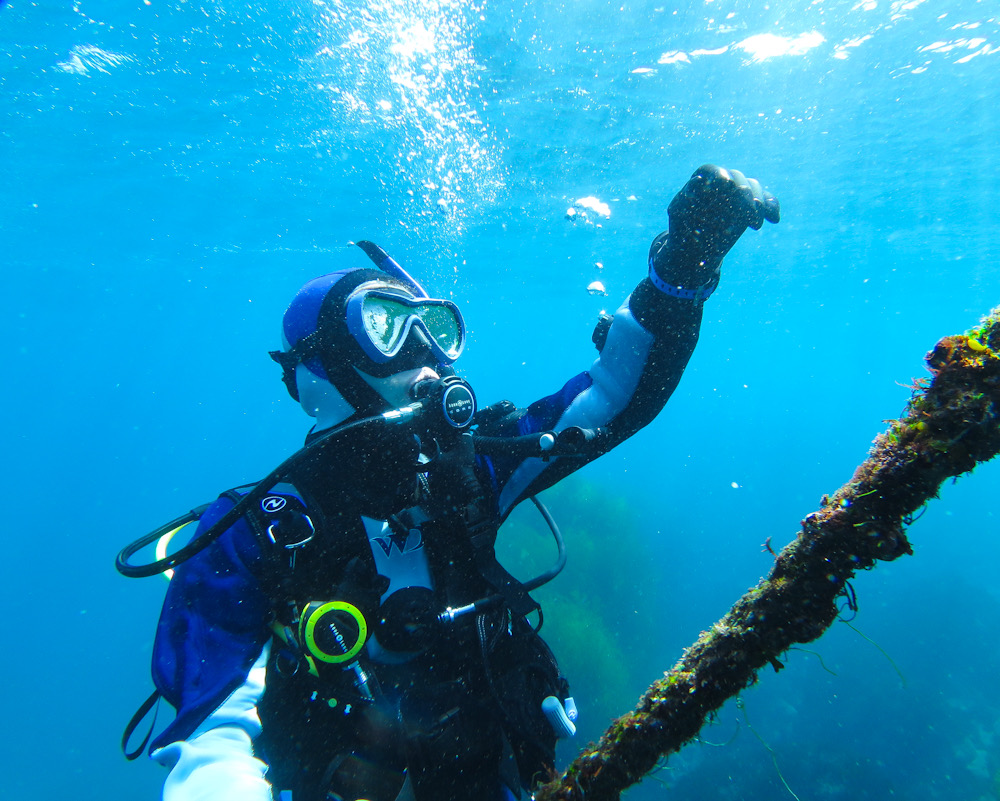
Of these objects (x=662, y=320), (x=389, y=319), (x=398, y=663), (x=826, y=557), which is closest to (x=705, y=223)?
(x=662, y=320)

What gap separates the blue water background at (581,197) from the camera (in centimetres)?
1082

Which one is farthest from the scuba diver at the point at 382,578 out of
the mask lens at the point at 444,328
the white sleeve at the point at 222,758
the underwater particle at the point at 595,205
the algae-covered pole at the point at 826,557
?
the underwater particle at the point at 595,205

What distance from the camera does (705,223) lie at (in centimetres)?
206

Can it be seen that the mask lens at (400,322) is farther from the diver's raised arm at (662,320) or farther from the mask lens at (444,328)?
the diver's raised arm at (662,320)

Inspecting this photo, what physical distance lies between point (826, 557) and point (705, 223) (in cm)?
153

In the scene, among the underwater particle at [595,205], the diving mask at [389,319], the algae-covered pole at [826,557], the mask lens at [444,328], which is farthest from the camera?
the underwater particle at [595,205]

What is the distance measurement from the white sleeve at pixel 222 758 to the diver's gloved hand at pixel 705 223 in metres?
2.41

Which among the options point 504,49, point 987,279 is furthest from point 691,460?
point 504,49

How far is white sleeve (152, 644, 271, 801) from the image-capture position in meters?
1.43

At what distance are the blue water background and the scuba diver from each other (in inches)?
66.1

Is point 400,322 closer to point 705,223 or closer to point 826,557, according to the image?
point 705,223

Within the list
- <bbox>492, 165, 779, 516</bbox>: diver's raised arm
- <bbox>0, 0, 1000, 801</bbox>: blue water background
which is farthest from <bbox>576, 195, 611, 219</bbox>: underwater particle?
<bbox>492, 165, 779, 516</bbox>: diver's raised arm

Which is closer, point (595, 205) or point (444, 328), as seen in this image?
point (444, 328)

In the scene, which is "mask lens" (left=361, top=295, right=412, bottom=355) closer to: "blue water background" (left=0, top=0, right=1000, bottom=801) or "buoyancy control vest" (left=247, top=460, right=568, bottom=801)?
"buoyancy control vest" (left=247, top=460, right=568, bottom=801)
